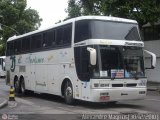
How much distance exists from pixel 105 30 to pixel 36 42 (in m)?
6.35

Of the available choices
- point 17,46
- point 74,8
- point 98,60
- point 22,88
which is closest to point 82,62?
point 98,60

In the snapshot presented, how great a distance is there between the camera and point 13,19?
217 feet

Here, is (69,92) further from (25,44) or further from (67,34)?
(25,44)

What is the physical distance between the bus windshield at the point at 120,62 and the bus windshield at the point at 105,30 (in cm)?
48

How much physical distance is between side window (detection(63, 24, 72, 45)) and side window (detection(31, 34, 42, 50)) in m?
3.26

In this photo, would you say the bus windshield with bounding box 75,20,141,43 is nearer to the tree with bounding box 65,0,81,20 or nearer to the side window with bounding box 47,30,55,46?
the side window with bounding box 47,30,55,46

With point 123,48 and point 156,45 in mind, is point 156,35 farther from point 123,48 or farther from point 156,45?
point 123,48

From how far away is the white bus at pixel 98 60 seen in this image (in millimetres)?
16047

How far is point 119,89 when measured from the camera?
53.5ft

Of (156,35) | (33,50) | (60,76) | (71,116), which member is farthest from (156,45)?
(71,116)

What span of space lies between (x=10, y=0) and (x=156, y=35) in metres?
35.6

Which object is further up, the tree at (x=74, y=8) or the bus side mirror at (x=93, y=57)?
the tree at (x=74, y=8)

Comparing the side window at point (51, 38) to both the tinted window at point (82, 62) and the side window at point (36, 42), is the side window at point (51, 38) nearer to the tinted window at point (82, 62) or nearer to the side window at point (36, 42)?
the side window at point (36, 42)

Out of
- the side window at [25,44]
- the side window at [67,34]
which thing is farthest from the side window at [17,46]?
the side window at [67,34]
